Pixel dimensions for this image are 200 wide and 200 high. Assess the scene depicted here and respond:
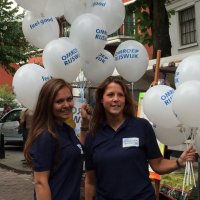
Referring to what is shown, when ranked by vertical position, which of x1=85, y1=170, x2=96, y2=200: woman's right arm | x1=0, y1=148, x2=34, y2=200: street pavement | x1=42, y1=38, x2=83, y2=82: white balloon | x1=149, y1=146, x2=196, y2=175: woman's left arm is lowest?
x1=0, y1=148, x2=34, y2=200: street pavement

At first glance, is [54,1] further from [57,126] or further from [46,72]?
[57,126]

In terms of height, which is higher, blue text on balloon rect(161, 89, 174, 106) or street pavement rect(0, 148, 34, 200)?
blue text on balloon rect(161, 89, 174, 106)

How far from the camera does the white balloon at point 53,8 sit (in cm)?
446

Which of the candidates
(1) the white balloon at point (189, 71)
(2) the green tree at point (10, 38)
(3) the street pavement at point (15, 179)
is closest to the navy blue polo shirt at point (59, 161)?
(1) the white balloon at point (189, 71)

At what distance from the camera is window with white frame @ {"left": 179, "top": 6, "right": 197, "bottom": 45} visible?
19.1 m

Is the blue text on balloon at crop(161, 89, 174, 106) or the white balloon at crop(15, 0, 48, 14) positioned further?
the white balloon at crop(15, 0, 48, 14)

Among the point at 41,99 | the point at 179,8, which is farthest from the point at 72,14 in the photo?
the point at 179,8

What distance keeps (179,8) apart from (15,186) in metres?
12.2

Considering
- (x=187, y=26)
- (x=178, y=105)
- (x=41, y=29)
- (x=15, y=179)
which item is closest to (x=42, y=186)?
(x=178, y=105)

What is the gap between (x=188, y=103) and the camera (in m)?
3.25

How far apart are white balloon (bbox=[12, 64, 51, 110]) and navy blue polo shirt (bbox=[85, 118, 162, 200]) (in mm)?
1051

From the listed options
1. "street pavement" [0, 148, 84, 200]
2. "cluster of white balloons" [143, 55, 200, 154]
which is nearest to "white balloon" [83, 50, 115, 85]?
"cluster of white balloons" [143, 55, 200, 154]

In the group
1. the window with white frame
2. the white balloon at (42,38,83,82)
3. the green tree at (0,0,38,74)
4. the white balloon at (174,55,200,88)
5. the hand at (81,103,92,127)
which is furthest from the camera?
the green tree at (0,0,38,74)

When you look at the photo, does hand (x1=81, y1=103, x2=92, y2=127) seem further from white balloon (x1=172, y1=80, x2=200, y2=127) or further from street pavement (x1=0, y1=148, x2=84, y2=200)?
street pavement (x1=0, y1=148, x2=84, y2=200)
